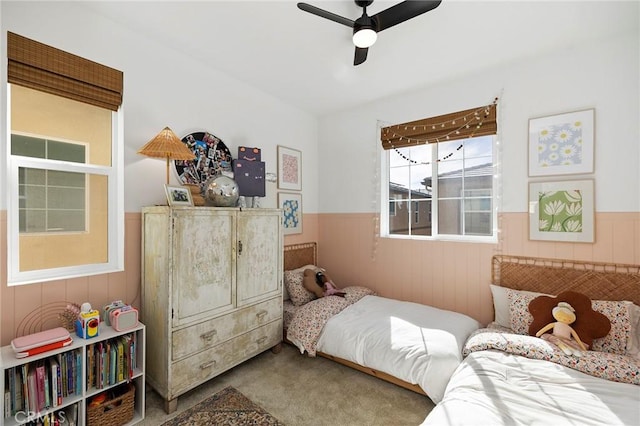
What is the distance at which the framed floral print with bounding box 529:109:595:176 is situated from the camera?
238 centimetres

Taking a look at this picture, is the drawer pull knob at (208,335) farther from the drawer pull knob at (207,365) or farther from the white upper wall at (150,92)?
the white upper wall at (150,92)

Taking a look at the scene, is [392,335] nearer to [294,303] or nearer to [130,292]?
[294,303]

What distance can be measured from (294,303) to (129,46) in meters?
2.76

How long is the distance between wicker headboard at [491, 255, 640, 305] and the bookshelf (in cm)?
311

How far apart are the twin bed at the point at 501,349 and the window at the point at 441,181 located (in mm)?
536

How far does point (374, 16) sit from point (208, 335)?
2.53 m

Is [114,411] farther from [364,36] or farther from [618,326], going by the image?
[618,326]

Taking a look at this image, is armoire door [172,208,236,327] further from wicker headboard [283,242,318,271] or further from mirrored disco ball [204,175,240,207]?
wicker headboard [283,242,318,271]

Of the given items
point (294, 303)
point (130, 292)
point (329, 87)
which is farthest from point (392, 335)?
point (329, 87)

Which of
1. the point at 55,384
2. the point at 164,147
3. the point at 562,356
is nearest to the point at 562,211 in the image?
the point at 562,356

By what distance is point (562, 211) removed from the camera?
2459 mm

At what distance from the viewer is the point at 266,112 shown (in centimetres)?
331

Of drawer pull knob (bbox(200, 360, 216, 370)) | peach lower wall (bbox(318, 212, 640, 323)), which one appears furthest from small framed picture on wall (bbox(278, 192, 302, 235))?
drawer pull knob (bbox(200, 360, 216, 370))

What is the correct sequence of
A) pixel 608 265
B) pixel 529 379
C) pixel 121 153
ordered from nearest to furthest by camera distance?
pixel 529 379, pixel 121 153, pixel 608 265
